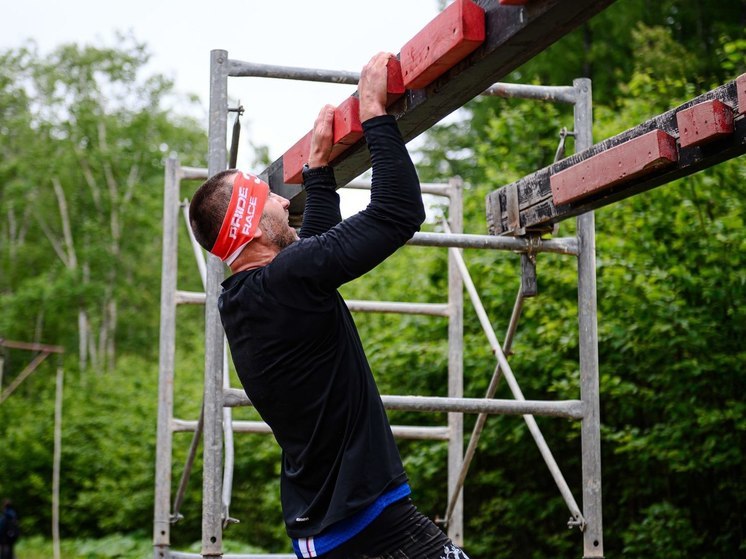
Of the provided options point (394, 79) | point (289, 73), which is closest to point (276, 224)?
point (394, 79)

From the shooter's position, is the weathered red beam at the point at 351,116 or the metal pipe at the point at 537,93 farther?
the metal pipe at the point at 537,93

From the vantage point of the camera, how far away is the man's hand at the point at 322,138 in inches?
94.6

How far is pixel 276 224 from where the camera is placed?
243 cm

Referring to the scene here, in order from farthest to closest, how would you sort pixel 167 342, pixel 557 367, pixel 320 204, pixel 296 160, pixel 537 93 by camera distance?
pixel 557 367
pixel 167 342
pixel 537 93
pixel 296 160
pixel 320 204

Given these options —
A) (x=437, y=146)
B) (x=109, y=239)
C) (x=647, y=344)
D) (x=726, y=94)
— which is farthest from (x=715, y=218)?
(x=109, y=239)

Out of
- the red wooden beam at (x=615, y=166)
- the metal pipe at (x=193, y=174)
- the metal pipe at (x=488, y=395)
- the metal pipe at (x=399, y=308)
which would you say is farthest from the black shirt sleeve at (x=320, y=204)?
the metal pipe at (x=399, y=308)

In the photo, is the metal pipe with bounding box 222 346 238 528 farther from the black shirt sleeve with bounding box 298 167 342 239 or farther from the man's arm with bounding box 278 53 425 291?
the man's arm with bounding box 278 53 425 291

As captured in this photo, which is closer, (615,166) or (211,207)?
(211,207)

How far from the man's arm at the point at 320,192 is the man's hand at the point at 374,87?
19 cm

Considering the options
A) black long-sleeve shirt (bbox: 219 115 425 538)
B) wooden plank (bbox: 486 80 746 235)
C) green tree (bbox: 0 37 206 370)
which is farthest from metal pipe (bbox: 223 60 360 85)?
green tree (bbox: 0 37 206 370)

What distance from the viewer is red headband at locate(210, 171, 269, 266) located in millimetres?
2354

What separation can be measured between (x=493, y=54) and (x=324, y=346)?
75cm

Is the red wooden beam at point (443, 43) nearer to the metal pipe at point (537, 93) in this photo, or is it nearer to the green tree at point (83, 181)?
the metal pipe at point (537, 93)

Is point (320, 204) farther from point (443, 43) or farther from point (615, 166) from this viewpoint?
point (615, 166)
